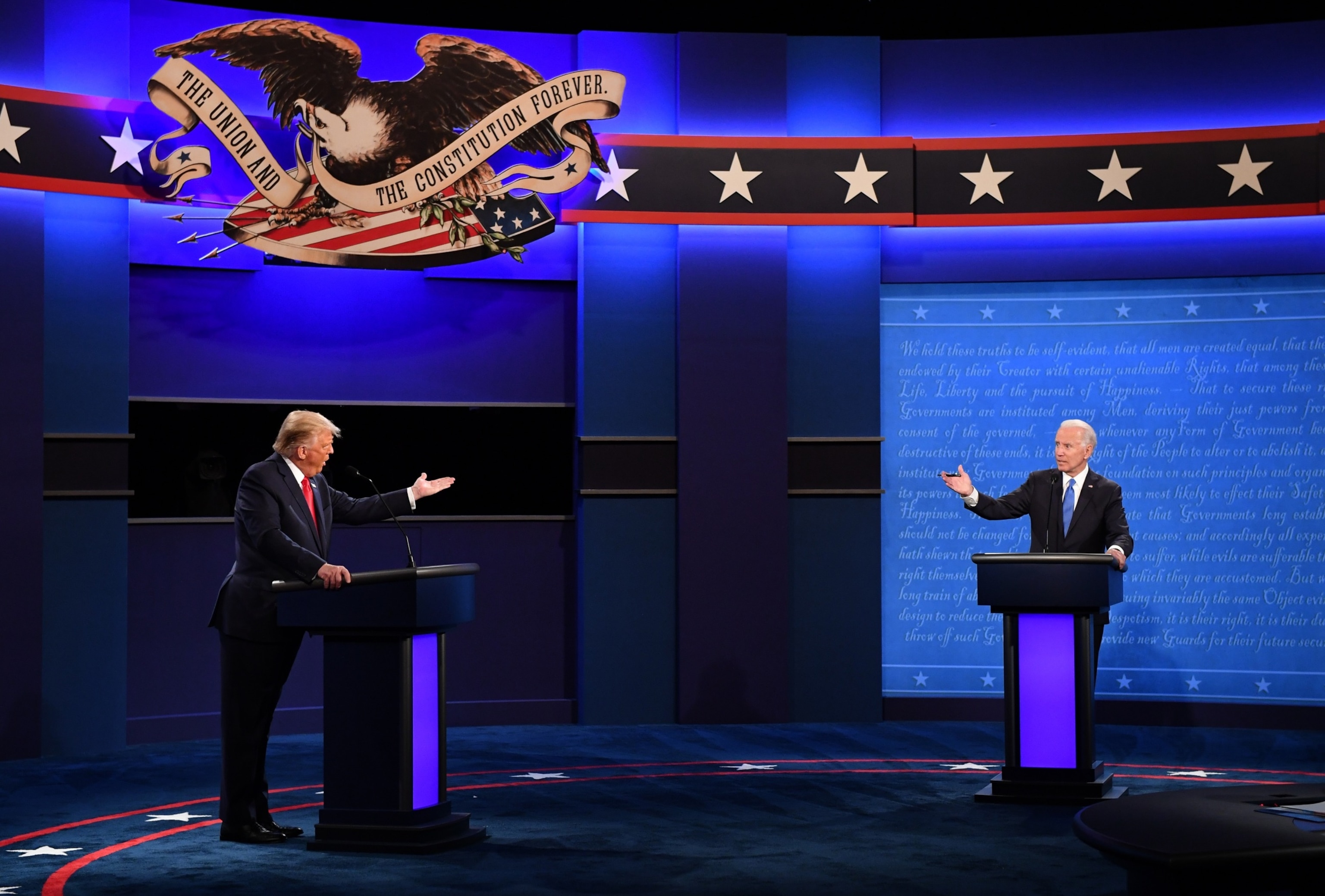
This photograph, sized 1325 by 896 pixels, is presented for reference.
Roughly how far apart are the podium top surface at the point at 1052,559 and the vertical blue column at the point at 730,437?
8.05 ft

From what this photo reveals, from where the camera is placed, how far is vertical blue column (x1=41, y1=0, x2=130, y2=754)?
23.7 ft

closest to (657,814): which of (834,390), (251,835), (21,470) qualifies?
(251,835)

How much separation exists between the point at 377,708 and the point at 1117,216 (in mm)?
5396

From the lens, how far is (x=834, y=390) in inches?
324

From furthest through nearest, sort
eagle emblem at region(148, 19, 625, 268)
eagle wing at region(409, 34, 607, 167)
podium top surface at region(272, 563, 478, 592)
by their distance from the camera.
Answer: eagle wing at region(409, 34, 607, 167) → eagle emblem at region(148, 19, 625, 268) → podium top surface at region(272, 563, 478, 592)

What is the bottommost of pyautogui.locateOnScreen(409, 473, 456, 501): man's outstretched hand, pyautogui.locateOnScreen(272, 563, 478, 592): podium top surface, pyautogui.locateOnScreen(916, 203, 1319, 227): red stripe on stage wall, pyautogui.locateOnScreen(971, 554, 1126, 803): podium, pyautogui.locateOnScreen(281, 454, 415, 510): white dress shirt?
pyautogui.locateOnScreen(971, 554, 1126, 803): podium

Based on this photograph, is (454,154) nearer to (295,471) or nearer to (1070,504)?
(295,471)

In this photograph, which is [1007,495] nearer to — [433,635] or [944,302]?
[944,302]

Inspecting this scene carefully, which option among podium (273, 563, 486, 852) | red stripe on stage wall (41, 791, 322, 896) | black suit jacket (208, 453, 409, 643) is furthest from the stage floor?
black suit jacket (208, 453, 409, 643)

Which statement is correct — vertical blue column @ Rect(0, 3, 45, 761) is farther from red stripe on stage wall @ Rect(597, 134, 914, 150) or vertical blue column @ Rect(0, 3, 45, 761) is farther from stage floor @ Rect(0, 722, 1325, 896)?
red stripe on stage wall @ Rect(597, 134, 914, 150)

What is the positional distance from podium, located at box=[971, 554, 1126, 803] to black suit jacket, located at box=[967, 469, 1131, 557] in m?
0.38

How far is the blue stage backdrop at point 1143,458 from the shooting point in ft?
25.8

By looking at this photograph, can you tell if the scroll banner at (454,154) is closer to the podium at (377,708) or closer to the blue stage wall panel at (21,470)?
A: the blue stage wall panel at (21,470)

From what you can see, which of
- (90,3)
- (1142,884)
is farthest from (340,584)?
(90,3)
